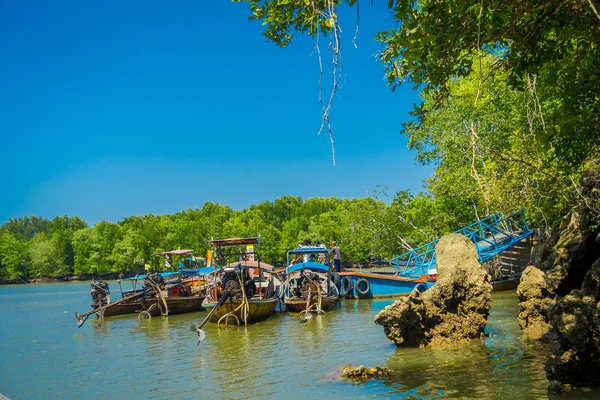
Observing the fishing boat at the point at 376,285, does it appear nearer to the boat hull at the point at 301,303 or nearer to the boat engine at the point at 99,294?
the boat hull at the point at 301,303

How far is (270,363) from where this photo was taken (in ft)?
40.4

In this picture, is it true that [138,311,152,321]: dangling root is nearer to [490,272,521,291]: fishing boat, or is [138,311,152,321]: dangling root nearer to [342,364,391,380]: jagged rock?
[490,272,521,291]: fishing boat

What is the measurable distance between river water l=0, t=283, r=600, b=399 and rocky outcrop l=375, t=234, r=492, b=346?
1.41ft

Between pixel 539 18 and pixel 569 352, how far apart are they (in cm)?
428

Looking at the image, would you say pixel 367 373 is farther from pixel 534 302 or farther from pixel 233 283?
pixel 233 283

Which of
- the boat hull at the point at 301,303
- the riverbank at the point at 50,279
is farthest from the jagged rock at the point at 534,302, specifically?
the riverbank at the point at 50,279

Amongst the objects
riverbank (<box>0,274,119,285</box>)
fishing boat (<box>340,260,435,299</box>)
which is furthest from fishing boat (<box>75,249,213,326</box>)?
riverbank (<box>0,274,119,285</box>)

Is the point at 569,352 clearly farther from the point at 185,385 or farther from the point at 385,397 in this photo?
the point at 185,385

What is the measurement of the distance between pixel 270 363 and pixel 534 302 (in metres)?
6.02

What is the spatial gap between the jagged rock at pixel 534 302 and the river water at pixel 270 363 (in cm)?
55

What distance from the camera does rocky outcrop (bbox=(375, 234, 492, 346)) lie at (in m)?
11.5

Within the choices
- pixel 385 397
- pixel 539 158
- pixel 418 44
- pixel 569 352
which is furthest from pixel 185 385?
pixel 539 158

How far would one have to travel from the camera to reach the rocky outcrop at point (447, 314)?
1147 cm

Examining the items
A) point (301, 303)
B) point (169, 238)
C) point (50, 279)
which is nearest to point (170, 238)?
point (169, 238)
